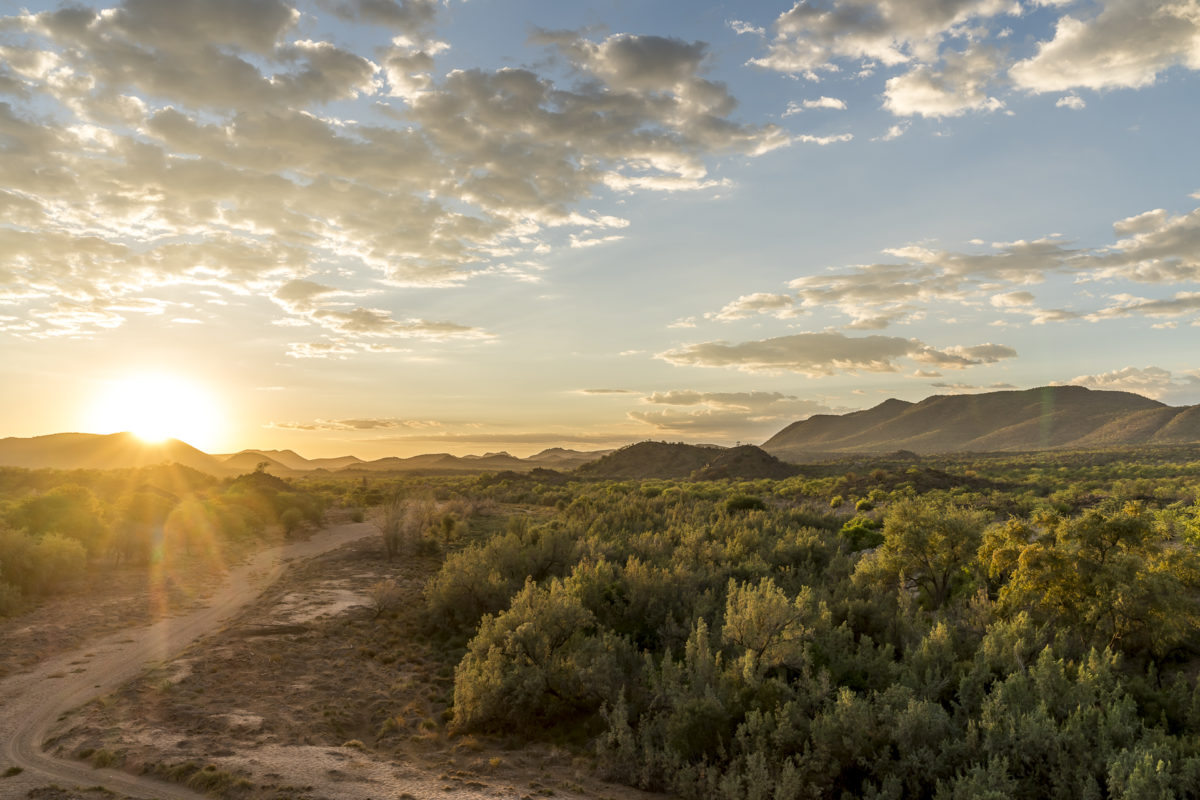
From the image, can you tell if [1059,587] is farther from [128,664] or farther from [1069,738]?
[128,664]

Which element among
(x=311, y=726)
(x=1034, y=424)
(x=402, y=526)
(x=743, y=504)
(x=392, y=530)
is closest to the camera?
(x=311, y=726)

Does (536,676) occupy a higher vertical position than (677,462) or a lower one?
higher

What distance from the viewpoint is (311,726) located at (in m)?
12.5

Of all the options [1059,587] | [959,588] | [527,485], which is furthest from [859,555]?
[527,485]

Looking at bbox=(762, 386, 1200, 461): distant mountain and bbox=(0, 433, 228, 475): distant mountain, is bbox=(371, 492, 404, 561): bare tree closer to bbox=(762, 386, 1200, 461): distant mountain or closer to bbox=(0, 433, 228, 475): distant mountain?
bbox=(762, 386, 1200, 461): distant mountain

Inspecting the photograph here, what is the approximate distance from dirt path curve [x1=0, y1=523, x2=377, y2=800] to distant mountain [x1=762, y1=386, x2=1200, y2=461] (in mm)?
Answer: 128220

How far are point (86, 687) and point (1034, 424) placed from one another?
597 feet

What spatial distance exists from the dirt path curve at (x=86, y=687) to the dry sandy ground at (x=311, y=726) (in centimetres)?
29

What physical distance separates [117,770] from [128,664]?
619 centimetres

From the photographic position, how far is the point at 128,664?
15211 mm

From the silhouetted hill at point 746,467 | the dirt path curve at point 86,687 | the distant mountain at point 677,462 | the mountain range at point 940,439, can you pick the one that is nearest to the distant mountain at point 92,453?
the mountain range at point 940,439

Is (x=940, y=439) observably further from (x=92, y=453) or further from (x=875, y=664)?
(x=92, y=453)

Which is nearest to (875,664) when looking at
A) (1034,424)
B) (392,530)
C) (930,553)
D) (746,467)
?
(930,553)

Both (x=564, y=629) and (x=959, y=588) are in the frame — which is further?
(x=959, y=588)
